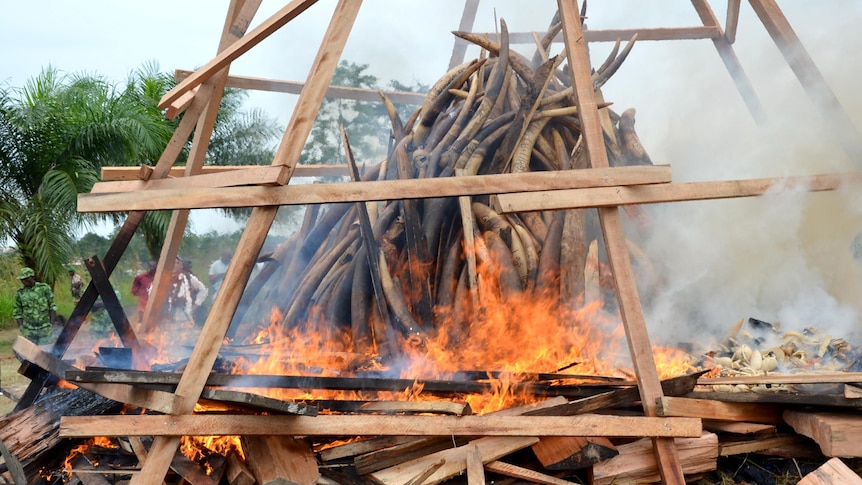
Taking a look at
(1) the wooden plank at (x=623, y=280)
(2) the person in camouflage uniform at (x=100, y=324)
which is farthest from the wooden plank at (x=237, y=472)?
(2) the person in camouflage uniform at (x=100, y=324)

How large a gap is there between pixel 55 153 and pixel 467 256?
14319 millimetres

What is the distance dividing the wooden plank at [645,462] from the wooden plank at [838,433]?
2.00ft

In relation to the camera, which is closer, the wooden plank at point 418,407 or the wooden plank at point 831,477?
the wooden plank at point 831,477

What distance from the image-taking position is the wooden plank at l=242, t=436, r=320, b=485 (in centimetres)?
434

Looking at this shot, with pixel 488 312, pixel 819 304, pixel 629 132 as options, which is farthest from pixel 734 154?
pixel 488 312

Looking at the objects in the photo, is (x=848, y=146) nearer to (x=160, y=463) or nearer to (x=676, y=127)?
(x=676, y=127)

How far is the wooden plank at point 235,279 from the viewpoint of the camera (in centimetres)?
420

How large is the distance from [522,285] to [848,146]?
277cm

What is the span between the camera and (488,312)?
5895mm

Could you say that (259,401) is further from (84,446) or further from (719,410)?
(719,410)

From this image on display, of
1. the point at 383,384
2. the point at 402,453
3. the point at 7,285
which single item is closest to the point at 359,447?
the point at 402,453

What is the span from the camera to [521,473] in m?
4.48

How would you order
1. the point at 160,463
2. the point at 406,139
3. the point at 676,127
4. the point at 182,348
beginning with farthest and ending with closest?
the point at 676,127, the point at 406,139, the point at 182,348, the point at 160,463

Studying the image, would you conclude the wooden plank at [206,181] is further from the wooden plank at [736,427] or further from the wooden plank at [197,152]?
the wooden plank at [736,427]
